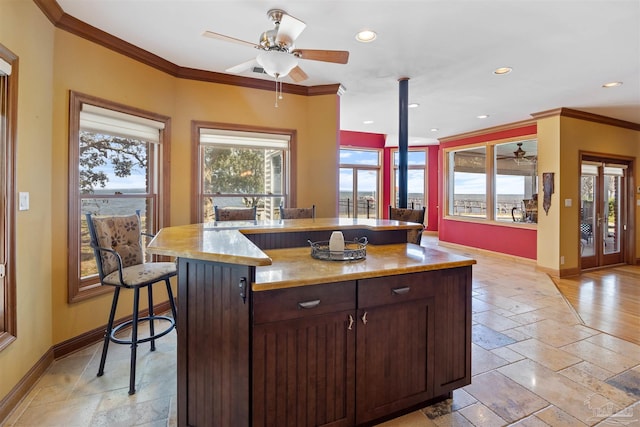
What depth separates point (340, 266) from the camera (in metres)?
1.76

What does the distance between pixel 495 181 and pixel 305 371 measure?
6615 mm

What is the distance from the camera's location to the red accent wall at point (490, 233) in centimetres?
606

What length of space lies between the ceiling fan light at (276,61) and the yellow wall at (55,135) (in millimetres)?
1514

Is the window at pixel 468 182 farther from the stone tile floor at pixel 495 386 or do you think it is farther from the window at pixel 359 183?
the stone tile floor at pixel 495 386

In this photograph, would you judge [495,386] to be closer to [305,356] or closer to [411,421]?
[411,421]

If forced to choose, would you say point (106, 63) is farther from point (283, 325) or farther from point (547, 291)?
point (547, 291)

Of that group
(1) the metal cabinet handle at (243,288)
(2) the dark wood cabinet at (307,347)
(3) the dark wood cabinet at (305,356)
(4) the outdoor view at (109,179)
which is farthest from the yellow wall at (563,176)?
(4) the outdoor view at (109,179)

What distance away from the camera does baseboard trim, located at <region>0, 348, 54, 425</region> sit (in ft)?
6.13

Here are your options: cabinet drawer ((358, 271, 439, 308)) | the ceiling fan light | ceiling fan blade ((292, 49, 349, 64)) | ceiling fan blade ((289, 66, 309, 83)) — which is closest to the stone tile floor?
cabinet drawer ((358, 271, 439, 308))

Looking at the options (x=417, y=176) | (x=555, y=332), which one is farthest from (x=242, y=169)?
(x=417, y=176)

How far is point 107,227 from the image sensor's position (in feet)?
7.83

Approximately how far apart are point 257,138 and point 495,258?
5.43 m

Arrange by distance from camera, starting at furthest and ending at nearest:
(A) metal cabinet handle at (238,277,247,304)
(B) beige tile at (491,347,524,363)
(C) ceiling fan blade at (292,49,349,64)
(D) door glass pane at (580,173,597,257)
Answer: (D) door glass pane at (580,173,597,257), (B) beige tile at (491,347,524,363), (C) ceiling fan blade at (292,49,349,64), (A) metal cabinet handle at (238,277,247,304)

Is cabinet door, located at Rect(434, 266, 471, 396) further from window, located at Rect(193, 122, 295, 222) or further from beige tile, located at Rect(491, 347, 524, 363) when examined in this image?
window, located at Rect(193, 122, 295, 222)
